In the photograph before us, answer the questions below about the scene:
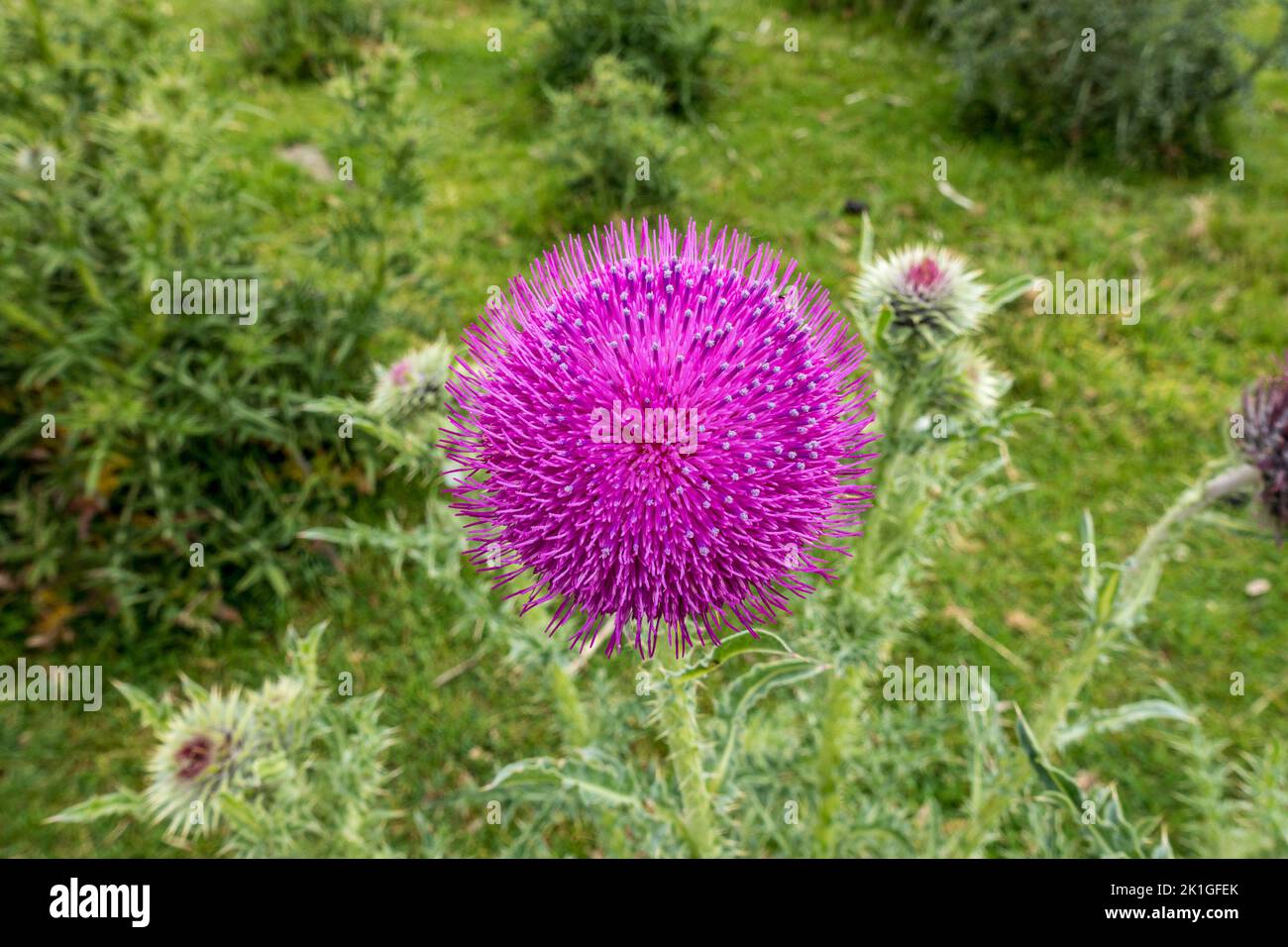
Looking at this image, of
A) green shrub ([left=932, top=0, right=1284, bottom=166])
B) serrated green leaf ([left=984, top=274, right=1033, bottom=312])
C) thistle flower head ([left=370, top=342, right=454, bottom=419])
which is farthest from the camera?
green shrub ([left=932, top=0, right=1284, bottom=166])

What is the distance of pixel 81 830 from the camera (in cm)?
417

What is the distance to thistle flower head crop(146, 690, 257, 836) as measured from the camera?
2.69 m

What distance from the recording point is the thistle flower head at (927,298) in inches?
109

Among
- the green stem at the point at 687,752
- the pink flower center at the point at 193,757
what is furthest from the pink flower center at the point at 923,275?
the pink flower center at the point at 193,757

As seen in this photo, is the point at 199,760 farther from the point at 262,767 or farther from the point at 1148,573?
the point at 1148,573

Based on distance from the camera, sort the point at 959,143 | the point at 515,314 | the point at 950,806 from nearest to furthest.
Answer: the point at 515,314
the point at 950,806
the point at 959,143

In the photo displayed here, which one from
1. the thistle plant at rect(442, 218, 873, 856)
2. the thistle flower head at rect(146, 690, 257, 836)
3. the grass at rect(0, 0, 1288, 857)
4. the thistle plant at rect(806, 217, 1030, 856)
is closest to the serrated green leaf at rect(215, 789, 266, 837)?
the thistle flower head at rect(146, 690, 257, 836)

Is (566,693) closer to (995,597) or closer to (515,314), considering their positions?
(515,314)

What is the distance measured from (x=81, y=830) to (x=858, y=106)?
7.94m

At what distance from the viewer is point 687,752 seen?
7.16 ft

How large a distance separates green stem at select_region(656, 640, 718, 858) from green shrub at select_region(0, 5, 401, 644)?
3.07 metres

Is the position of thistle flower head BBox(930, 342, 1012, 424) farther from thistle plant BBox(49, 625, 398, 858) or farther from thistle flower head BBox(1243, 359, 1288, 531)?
thistle plant BBox(49, 625, 398, 858)

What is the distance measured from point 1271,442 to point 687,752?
2028 mm

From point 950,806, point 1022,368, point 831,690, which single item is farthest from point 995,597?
point 831,690
